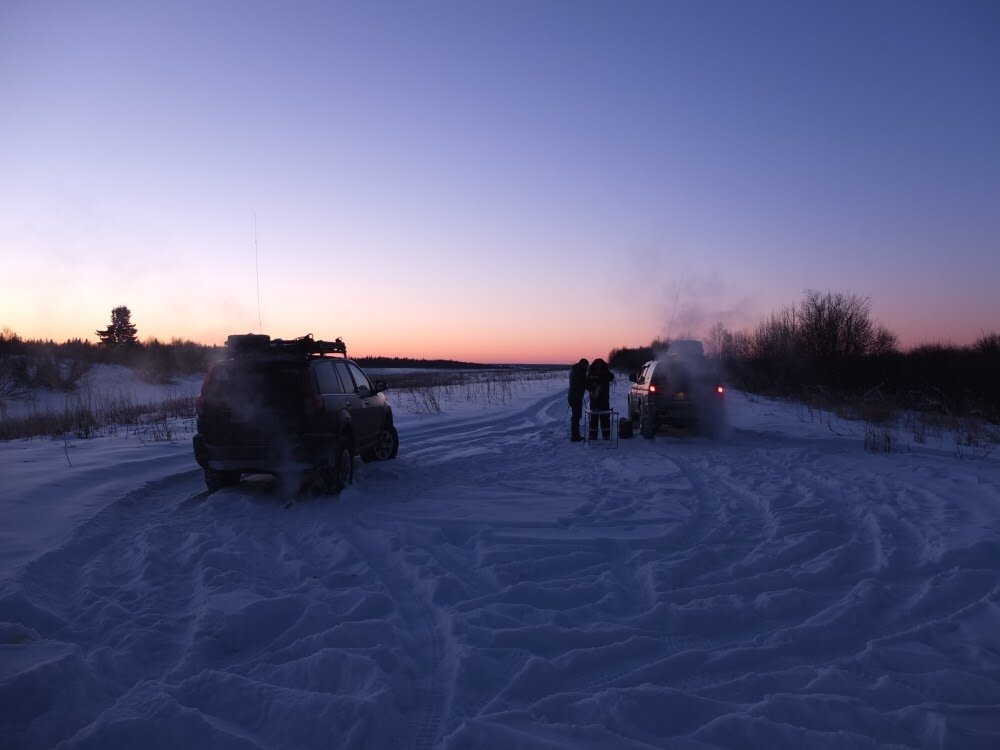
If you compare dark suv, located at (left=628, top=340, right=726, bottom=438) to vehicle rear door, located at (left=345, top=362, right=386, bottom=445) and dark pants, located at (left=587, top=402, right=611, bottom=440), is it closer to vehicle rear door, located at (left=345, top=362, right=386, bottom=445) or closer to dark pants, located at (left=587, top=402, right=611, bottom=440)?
dark pants, located at (left=587, top=402, right=611, bottom=440)

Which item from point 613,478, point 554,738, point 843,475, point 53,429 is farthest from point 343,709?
point 53,429

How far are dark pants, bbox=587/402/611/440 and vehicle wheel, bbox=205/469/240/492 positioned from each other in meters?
8.03

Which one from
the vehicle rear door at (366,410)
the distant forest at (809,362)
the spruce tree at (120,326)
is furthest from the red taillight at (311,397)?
the spruce tree at (120,326)

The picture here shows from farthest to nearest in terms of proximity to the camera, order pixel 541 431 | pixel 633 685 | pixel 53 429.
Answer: pixel 541 431 → pixel 53 429 → pixel 633 685

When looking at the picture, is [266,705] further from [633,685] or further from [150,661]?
[633,685]

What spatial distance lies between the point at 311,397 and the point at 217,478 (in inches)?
74.0

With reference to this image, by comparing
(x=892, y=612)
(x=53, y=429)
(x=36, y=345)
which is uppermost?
(x=36, y=345)

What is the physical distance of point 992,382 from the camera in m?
25.4

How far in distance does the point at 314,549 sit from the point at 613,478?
5193 mm

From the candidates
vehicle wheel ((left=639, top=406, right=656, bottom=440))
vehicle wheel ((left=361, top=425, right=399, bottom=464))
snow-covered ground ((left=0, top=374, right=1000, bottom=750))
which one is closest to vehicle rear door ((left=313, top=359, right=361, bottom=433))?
snow-covered ground ((left=0, top=374, right=1000, bottom=750))

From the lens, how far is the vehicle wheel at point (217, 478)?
27.6ft

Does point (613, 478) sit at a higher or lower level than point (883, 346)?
lower

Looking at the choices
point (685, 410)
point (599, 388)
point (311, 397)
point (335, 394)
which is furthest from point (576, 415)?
point (311, 397)

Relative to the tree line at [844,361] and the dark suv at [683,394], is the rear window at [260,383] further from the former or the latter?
the tree line at [844,361]
